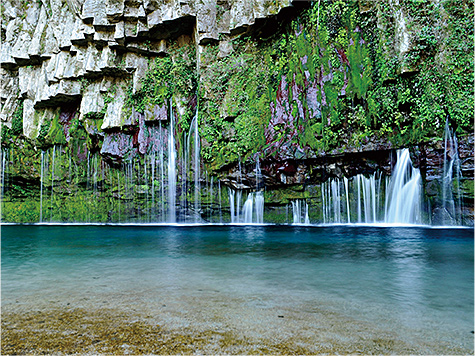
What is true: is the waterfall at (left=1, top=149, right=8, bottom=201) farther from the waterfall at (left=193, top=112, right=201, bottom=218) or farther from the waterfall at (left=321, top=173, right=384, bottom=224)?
the waterfall at (left=321, top=173, right=384, bottom=224)

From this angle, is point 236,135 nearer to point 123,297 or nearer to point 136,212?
point 136,212

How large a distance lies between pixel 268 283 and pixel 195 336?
1838mm

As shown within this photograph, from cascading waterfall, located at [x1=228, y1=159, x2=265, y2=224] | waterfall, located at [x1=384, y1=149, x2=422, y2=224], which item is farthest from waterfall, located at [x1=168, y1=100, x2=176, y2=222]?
waterfall, located at [x1=384, y1=149, x2=422, y2=224]

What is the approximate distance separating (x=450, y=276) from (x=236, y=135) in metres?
11.4

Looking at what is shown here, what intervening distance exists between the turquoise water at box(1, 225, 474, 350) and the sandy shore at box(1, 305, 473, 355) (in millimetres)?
161

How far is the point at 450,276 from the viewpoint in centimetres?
444

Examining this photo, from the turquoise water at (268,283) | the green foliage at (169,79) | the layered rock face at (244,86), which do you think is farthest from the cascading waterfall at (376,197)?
the green foliage at (169,79)

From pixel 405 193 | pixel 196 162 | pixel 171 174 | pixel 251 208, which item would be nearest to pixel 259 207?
pixel 251 208

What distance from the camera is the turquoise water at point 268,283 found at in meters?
2.85

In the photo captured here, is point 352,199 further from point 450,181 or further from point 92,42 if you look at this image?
point 92,42

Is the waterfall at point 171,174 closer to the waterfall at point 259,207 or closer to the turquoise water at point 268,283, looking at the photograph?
the waterfall at point 259,207

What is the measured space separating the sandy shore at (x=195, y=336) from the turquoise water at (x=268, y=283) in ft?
0.53

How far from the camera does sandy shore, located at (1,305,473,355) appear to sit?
81.5 inches

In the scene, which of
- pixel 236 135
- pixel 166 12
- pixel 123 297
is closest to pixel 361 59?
pixel 236 135
